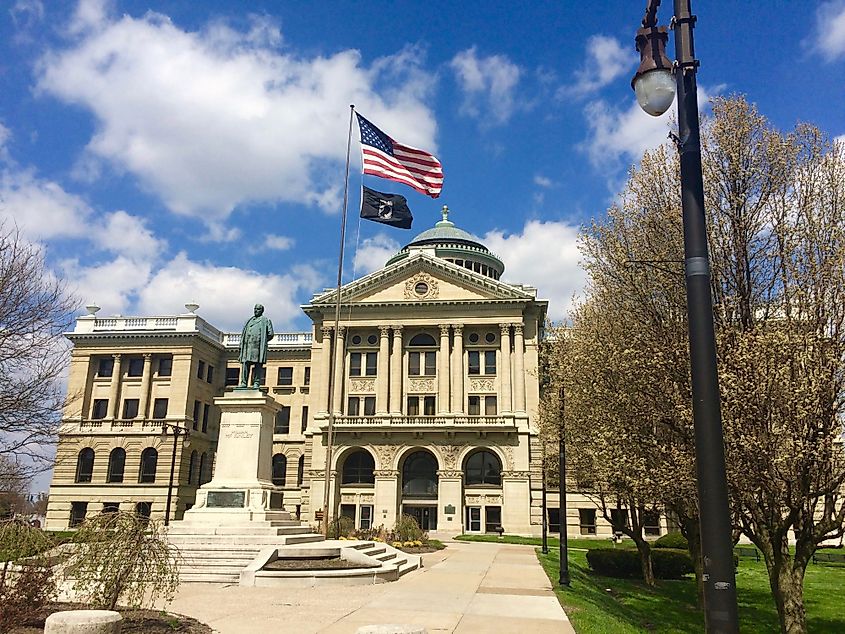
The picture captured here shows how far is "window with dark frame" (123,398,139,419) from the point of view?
68500 millimetres

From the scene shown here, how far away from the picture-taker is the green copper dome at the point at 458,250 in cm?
8256

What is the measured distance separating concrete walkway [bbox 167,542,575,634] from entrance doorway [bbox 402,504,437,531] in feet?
129

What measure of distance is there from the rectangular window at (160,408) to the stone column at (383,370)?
70.0 ft

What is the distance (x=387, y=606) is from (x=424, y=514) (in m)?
46.9

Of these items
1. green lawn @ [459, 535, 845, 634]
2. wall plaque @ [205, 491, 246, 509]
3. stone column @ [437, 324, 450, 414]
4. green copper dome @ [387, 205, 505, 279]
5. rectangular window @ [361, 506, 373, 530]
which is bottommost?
green lawn @ [459, 535, 845, 634]

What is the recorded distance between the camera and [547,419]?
33.1 metres

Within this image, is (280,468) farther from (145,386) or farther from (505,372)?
(505,372)

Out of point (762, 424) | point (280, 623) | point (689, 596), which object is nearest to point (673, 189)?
point (762, 424)

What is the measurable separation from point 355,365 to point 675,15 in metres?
60.2

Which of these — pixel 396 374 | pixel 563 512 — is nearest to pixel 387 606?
pixel 563 512

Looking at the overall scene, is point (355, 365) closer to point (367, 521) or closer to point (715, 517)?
point (367, 521)

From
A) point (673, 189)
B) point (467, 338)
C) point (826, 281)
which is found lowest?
point (826, 281)

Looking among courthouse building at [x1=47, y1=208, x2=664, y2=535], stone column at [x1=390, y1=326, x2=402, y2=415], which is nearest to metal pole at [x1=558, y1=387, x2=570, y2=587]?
courthouse building at [x1=47, y1=208, x2=664, y2=535]

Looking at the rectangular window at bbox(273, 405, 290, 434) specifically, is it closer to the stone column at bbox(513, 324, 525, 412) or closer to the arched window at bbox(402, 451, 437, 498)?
the arched window at bbox(402, 451, 437, 498)
